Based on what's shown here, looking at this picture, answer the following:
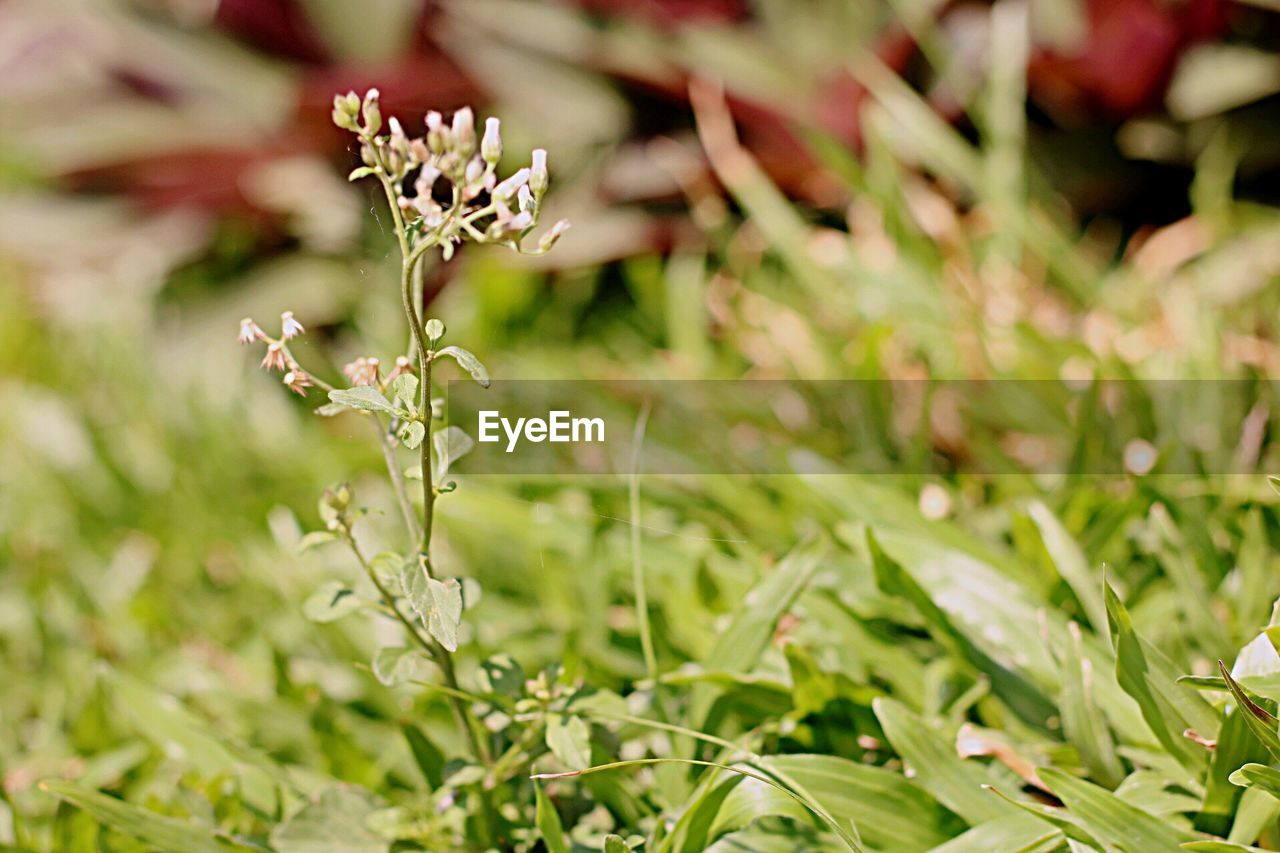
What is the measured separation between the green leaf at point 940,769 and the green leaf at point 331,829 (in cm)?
29

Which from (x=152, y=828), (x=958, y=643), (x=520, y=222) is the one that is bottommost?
(x=152, y=828)

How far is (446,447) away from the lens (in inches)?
21.0

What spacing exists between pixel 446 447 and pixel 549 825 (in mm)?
212

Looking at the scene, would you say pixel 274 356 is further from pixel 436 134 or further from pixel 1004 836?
pixel 1004 836

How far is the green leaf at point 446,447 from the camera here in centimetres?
53

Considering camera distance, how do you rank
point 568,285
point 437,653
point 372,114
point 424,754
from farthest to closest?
point 568,285, point 424,754, point 437,653, point 372,114

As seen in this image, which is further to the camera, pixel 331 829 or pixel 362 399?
pixel 331 829

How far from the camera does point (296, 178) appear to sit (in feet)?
5.33

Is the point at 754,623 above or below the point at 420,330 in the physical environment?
below

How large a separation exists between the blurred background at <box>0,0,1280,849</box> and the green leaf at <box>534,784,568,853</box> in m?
0.17

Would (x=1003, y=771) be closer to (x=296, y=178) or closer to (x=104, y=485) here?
(x=104, y=485)

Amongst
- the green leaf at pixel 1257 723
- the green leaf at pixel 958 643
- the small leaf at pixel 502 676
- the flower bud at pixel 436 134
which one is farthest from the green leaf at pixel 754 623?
the flower bud at pixel 436 134

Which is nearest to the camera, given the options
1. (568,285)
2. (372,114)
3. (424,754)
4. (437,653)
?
(372,114)

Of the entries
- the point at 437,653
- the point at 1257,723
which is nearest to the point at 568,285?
the point at 437,653
